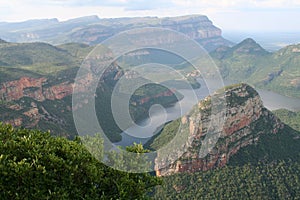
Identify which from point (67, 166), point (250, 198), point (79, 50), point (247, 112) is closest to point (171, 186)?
point (250, 198)

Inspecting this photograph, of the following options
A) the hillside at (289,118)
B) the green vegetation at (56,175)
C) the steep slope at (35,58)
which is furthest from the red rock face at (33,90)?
the hillside at (289,118)

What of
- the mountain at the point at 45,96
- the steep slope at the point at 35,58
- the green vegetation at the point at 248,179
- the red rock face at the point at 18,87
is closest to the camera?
the green vegetation at the point at 248,179

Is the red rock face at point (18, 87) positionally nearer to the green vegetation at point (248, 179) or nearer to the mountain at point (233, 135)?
the mountain at point (233, 135)

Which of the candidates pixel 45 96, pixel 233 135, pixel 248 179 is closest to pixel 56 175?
pixel 248 179

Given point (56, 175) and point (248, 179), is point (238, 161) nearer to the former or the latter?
point (248, 179)

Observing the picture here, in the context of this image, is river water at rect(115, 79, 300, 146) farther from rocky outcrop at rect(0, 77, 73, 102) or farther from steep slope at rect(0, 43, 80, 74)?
steep slope at rect(0, 43, 80, 74)
